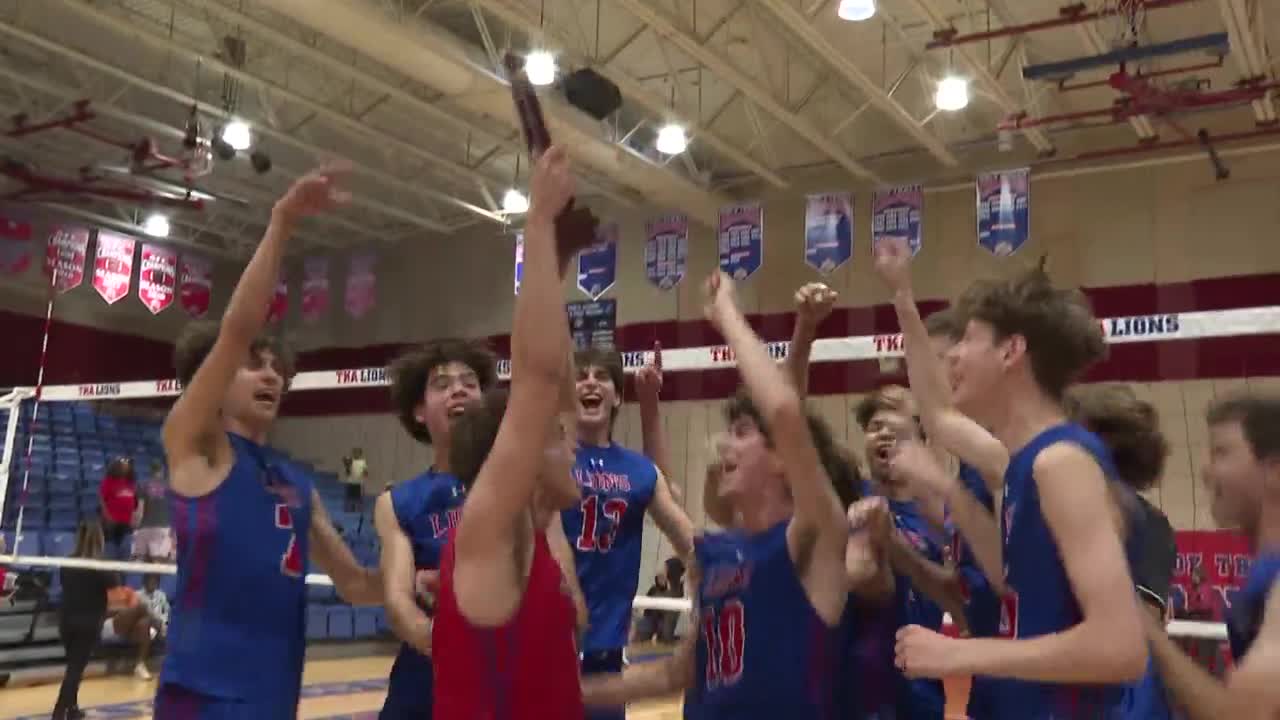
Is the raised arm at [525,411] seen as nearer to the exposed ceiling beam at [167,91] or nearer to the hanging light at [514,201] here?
the exposed ceiling beam at [167,91]

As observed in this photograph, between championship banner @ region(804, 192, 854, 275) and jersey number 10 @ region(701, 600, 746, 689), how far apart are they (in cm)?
1191

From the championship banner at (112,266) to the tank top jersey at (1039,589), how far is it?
17588 millimetres

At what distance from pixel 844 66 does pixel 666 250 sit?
4042 millimetres

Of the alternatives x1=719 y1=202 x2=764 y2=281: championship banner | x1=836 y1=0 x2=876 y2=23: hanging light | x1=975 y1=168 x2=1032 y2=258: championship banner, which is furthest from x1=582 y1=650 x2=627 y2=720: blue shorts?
x1=719 y1=202 x2=764 y2=281: championship banner

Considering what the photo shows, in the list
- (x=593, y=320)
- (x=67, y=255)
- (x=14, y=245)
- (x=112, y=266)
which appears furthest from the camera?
(x=14, y=245)

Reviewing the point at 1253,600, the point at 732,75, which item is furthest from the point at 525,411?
the point at 732,75

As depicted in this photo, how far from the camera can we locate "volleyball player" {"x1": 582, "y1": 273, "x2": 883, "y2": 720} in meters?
2.28

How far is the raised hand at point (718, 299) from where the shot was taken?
8.53 feet

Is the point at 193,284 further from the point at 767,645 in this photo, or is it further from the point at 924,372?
the point at 767,645

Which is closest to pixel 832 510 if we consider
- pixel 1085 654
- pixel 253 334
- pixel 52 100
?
pixel 1085 654

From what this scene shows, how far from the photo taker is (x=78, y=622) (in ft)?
25.7

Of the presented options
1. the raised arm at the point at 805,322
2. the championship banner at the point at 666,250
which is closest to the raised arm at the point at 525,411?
the raised arm at the point at 805,322

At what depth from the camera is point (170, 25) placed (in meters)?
13.2

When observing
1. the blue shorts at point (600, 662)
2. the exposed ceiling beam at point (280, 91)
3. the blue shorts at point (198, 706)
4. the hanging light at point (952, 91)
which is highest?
the exposed ceiling beam at point (280, 91)
